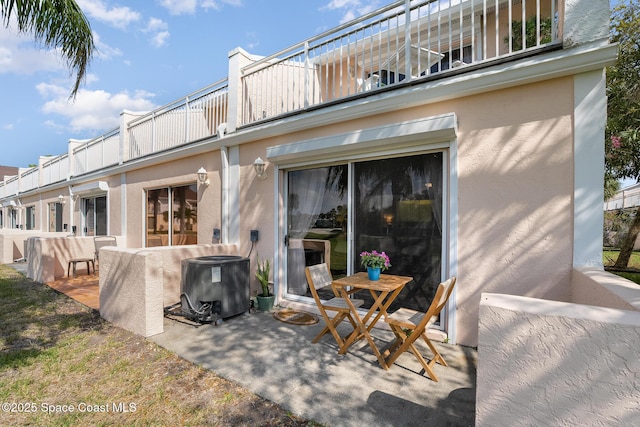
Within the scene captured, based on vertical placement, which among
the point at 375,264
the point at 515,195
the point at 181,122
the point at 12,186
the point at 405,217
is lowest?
the point at 375,264

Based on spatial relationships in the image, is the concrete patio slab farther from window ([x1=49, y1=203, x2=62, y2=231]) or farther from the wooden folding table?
window ([x1=49, y1=203, x2=62, y2=231])

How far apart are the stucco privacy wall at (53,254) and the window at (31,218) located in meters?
11.9

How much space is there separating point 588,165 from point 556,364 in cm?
244

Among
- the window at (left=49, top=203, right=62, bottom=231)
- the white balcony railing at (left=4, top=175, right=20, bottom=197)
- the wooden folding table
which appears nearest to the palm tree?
the wooden folding table

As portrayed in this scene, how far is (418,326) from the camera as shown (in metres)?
2.93

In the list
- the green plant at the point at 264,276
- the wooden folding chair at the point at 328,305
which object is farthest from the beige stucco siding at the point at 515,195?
the green plant at the point at 264,276

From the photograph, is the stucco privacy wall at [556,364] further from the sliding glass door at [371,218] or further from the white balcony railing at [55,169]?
the white balcony railing at [55,169]

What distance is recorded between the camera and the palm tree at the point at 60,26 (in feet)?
13.1

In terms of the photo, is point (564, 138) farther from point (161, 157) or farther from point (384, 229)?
point (161, 157)

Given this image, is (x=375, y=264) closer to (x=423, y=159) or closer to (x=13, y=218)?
(x=423, y=159)

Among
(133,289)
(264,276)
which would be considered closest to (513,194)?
(264,276)

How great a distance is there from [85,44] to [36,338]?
4417 millimetres

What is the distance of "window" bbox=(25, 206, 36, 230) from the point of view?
55.8 ft

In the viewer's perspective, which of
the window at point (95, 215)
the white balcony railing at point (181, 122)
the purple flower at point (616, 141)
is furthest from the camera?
the window at point (95, 215)
